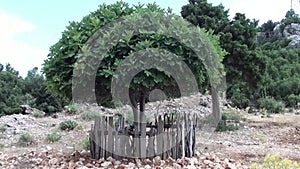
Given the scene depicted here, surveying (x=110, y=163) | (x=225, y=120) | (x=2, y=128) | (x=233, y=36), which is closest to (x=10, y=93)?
(x=2, y=128)

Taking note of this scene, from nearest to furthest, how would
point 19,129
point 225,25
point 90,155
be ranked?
1. point 90,155
2. point 19,129
3. point 225,25

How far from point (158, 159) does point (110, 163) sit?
1.71 ft

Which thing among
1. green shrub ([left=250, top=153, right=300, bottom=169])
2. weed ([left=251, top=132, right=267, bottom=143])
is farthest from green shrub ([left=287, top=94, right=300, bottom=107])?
green shrub ([left=250, top=153, right=300, bottom=169])

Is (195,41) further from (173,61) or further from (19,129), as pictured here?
(19,129)

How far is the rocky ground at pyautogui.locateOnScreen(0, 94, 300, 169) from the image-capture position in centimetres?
423

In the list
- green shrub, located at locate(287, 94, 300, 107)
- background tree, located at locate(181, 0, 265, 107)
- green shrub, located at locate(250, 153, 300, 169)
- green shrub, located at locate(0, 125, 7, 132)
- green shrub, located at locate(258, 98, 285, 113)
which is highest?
background tree, located at locate(181, 0, 265, 107)

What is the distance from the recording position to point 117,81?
147 inches

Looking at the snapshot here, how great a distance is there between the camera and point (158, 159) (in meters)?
4.20

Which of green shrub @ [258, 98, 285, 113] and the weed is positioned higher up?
green shrub @ [258, 98, 285, 113]

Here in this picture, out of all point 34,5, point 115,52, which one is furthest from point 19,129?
point 115,52

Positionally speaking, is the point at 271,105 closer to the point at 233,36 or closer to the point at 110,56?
the point at 233,36

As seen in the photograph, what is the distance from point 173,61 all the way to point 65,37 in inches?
50.3

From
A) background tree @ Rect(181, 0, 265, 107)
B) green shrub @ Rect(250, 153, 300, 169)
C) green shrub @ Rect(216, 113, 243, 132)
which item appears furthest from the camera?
background tree @ Rect(181, 0, 265, 107)

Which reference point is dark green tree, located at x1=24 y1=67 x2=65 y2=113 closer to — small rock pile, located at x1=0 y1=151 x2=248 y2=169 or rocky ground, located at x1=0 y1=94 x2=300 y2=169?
rocky ground, located at x1=0 y1=94 x2=300 y2=169
